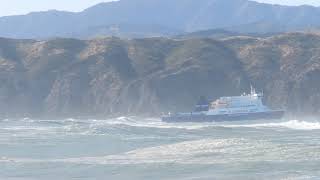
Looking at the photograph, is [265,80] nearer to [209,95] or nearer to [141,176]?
[209,95]

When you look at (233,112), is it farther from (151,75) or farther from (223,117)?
(151,75)

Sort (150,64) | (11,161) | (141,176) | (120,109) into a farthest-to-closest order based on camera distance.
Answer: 1. (150,64)
2. (120,109)
3. (11,161)
4. (141,176)

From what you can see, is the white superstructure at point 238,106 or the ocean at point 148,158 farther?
the white superstructure at point 238,106

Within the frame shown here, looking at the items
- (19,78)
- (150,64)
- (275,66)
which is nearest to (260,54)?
(275,66)

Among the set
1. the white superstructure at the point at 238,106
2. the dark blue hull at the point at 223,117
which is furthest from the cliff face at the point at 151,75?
the dark blue hull at the point at 223,117

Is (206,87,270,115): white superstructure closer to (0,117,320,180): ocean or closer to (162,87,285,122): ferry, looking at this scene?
(162,87,285,122): ferry

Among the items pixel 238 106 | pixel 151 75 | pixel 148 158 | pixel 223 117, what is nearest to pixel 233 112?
pixel 238 106

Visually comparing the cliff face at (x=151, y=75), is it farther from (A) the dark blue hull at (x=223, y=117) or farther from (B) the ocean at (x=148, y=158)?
(B) the ocean at (x=148, y=158)
